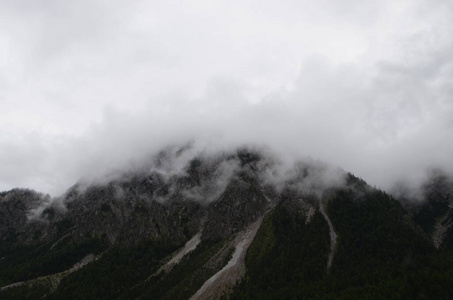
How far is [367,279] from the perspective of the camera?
190625mm

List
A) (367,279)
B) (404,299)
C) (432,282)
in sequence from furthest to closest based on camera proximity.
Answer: (367,279) → (432,282) → (404,299)

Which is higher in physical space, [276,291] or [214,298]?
[214,298]

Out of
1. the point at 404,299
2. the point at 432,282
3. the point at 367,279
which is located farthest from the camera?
the point at 367,279

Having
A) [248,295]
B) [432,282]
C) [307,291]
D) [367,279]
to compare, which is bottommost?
[432,282]

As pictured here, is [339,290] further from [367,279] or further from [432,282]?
[432,282]

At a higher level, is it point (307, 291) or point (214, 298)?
point (214, 298)

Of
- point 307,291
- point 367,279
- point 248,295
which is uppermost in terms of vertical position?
point 248,295

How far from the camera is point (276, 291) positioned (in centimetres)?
19275

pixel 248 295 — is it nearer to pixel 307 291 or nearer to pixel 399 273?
pixel 307 291

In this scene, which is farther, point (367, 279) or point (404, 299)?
point (367, 279)

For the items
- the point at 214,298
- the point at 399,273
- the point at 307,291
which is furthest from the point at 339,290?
the point at 214,298

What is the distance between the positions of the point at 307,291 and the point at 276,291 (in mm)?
19700

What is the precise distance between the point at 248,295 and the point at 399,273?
311ft

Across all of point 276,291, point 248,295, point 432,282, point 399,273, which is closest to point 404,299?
point 432,282
